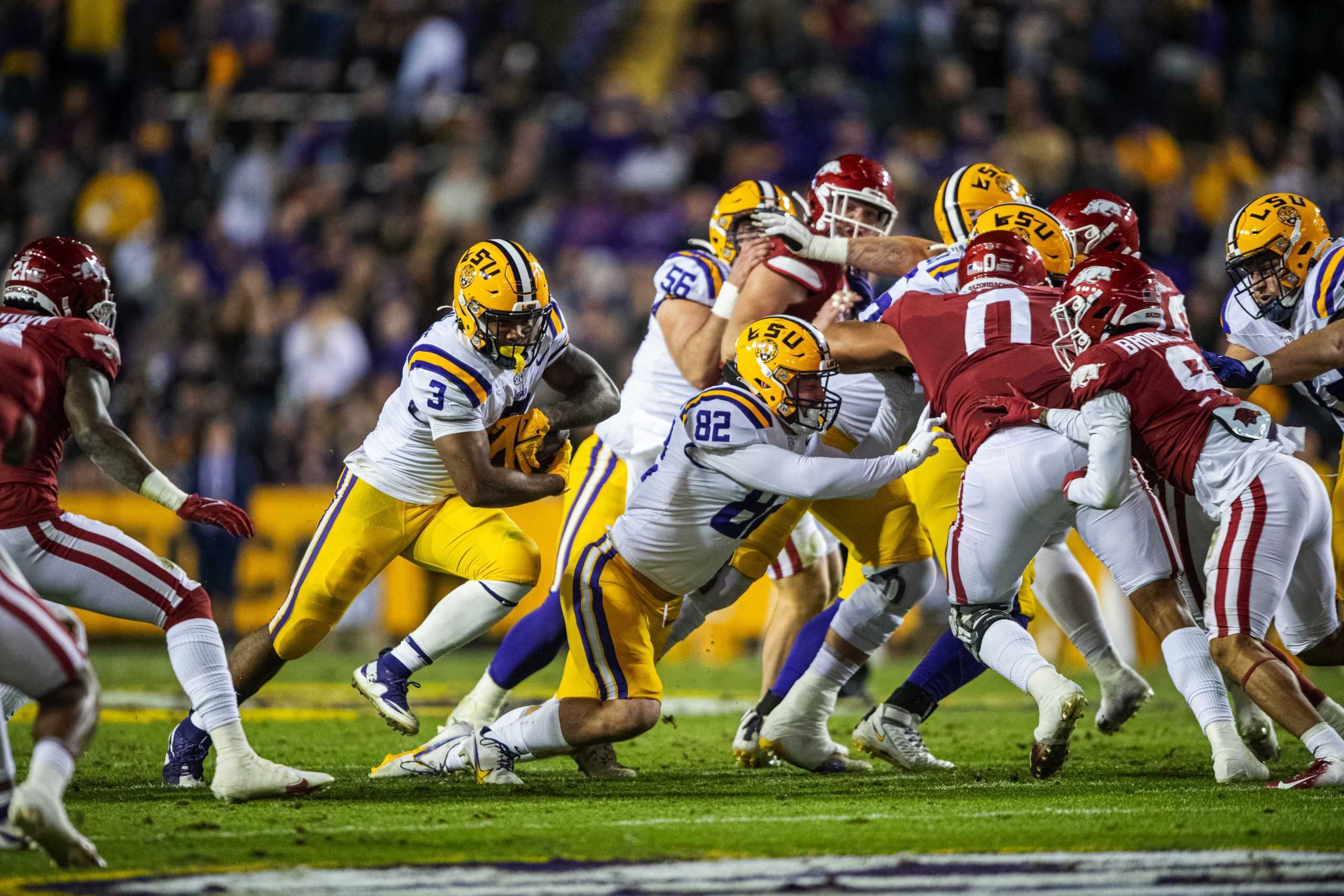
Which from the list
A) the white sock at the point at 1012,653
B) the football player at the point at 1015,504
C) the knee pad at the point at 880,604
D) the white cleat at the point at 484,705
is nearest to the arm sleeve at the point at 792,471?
the football player at the point at 1015,504

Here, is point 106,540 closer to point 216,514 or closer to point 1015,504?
point 216,514

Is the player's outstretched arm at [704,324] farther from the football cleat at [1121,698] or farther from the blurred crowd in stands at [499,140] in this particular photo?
the blurred crowd in stands at [499,140]

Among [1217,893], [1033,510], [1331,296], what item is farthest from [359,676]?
[1331,296]

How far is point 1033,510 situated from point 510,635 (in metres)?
2.23

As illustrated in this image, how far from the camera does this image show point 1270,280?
6742mm

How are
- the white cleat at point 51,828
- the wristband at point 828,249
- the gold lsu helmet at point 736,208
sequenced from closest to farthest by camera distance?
1. the white cleat at point 51,828
2. the wristband at point 828,249
3. the gold lsu helmet at point 736,208

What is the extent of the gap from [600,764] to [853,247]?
2454 millimetres

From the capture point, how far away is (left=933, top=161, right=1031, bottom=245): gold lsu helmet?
23.9ft

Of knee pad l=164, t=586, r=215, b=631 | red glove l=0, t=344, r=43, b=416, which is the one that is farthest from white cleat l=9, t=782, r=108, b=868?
knee pad l=164, t=586, r=215, b=631

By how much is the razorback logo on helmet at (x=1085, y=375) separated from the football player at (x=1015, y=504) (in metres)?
0.25

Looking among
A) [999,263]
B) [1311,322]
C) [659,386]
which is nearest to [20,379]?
[659,386]

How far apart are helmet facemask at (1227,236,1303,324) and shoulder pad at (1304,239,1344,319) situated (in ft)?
0.39

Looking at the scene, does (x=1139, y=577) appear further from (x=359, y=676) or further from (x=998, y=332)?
(x=359, y=676)

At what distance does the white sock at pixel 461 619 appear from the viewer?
6.38 metres
